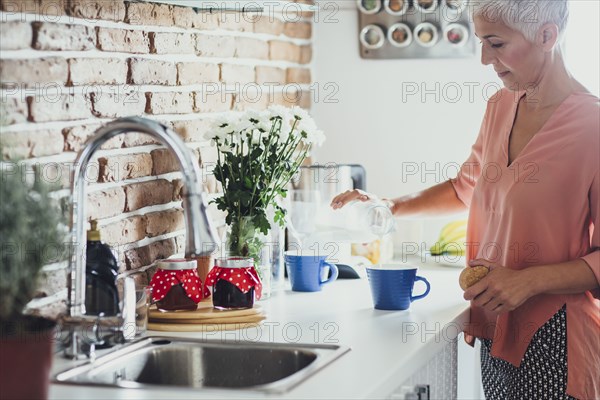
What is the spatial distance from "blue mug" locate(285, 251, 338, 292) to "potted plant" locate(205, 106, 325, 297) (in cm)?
10

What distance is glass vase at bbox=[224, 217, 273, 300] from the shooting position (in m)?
2.17

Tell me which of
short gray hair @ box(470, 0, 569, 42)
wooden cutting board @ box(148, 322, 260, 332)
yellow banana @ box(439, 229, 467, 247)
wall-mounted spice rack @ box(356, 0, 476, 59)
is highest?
wall-mounted spice rack @ box(356, 0, 476, 59)

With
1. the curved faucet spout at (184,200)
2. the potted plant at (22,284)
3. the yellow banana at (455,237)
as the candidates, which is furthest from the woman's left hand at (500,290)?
the potted plant at (22,284)

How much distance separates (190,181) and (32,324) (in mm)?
308

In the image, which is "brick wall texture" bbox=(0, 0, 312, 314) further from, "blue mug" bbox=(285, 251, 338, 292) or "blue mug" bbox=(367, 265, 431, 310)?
"blue mug" bbox=(367, 265, 431, 310)

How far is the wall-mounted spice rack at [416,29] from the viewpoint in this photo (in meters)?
2.84

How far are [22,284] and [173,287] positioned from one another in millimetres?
664

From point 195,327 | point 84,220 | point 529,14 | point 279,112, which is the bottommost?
point 195,327

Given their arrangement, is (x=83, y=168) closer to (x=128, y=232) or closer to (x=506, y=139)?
(x=128, y=232)

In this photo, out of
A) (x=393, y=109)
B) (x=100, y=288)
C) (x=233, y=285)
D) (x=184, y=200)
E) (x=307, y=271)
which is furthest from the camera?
(x=393, y=109)

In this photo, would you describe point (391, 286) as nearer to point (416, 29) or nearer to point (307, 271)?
point (307, 271)

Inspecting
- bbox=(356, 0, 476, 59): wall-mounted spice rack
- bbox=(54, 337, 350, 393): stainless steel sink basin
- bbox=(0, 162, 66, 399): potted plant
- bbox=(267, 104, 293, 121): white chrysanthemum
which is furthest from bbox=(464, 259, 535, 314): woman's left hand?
bbox=(356, 0, 476, 59): wall-mounted spice rack

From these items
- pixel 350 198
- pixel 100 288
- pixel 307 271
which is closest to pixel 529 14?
pixel 350 198

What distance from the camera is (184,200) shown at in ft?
4.83
